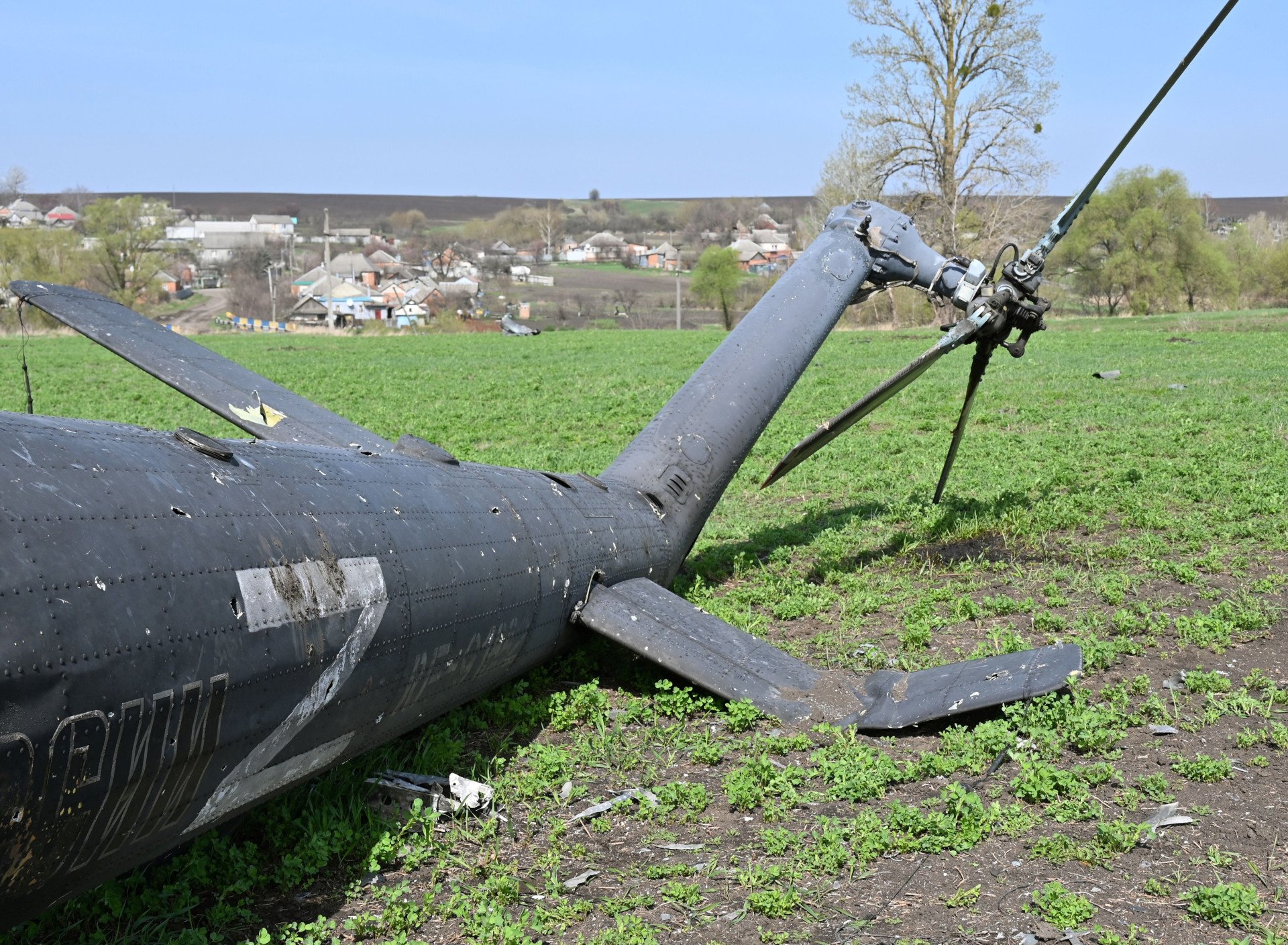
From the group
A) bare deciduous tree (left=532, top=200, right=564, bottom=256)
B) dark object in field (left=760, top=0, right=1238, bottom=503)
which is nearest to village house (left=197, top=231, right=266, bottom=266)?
bare deciduous tree (left=532, top=200, right=564, bottom=256)

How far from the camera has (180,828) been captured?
4.89 metres

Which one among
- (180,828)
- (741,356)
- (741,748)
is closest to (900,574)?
(741,356)

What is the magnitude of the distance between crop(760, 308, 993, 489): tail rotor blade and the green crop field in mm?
1356

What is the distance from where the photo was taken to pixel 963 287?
1204 cm

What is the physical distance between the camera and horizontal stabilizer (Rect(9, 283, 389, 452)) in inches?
377

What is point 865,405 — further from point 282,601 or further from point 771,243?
point 771,243

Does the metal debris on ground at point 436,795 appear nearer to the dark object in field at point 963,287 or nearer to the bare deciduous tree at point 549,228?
the dark object in field at point 963,287

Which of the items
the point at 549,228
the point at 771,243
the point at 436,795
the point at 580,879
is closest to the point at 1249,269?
the point at 436,795

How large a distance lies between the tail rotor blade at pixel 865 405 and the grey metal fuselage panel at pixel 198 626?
3502 mm

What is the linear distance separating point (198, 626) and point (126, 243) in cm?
6977

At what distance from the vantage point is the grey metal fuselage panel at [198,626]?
4148 millimetres

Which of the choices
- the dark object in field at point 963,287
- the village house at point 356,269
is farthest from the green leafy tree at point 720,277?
the dark object in field at point 963,287

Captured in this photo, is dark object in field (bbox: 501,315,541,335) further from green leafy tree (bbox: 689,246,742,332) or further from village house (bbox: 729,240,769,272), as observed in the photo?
village house (bbox: 729,240,769,272)

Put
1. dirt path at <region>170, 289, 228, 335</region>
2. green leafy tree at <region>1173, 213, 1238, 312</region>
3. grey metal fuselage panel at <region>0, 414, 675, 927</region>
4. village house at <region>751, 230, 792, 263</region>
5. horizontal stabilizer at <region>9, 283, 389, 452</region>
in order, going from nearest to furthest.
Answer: grey metal fuselage panel at <region>0, 414, 675, 927</region>
horizontal stabilizer at <region>9, 283, 389, 452</region>
green leafy tree at <region>1173, 213, 1238, 312</region>
dirt path at <region>170, 289, 228, 335</region>
village house at <region>751, 230, 792, 263</region>
